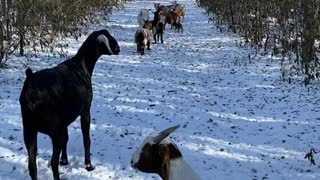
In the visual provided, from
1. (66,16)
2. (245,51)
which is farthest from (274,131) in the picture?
(66,16)

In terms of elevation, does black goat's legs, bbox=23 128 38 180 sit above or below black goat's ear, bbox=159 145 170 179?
below

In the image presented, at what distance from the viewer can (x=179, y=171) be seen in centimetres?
363

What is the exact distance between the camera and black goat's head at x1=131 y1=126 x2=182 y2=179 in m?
3.58

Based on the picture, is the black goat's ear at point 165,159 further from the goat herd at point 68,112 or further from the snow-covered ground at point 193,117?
the snow-covered ground at point 193,117

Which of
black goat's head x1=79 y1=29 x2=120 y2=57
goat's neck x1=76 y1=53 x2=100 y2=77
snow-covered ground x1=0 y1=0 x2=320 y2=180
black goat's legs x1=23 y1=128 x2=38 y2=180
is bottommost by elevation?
snow-covered ground x1=0 y1=0 x2=320 y2=180

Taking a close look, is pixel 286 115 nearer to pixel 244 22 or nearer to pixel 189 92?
pixel 189 92

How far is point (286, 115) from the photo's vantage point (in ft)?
30.4

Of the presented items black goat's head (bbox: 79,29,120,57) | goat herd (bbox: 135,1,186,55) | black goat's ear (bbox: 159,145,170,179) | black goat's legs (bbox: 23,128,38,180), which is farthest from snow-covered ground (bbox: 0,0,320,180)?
black goat's ear (bbox: 159,145,170,179)

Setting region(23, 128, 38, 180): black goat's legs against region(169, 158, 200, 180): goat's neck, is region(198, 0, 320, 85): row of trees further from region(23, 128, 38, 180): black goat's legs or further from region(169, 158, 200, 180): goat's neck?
region(169, 158, 200, 180): goat's neck

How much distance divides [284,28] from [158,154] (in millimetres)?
12175

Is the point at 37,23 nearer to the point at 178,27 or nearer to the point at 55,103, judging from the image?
the point at 55,103

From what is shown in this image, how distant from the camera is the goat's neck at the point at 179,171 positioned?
360cm

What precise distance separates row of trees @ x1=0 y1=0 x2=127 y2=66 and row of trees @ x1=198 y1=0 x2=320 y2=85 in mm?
7021

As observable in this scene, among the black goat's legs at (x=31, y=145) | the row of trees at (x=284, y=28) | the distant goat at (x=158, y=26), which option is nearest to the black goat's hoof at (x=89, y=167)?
the black goat's legs at (x=31, y=145)
